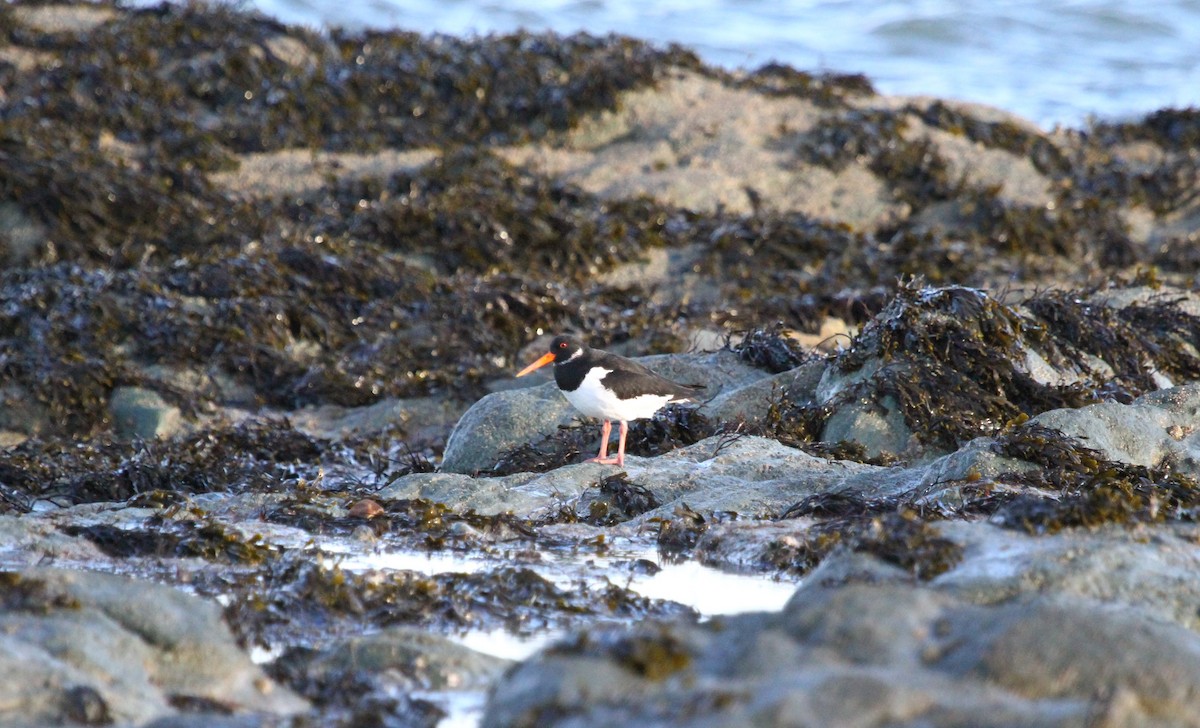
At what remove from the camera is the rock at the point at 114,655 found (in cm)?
287

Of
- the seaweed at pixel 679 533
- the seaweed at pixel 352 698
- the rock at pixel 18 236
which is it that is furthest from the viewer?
the rock at pixel 18 236

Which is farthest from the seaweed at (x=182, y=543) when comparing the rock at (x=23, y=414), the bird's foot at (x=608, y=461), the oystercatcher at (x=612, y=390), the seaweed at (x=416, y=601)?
the rock at (x=23, y=414)

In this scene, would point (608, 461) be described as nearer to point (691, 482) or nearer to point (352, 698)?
point (691, 482)

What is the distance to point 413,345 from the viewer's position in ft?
29.8

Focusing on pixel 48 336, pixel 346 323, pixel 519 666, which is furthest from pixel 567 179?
pixel 519 666

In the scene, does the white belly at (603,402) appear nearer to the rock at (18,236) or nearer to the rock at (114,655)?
the rock at (114,655)

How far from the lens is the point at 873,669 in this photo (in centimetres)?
265

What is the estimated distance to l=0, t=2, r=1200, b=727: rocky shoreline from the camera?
291cm

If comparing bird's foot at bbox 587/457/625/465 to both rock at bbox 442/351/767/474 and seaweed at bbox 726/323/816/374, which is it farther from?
seaweed at bbox 726/323/816/374

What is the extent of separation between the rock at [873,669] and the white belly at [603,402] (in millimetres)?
3368

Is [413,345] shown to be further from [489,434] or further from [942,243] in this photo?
[942,243]

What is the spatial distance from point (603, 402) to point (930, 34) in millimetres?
17341

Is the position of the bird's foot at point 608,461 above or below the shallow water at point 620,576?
below

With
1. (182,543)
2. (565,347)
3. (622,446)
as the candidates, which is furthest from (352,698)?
(565,347)
